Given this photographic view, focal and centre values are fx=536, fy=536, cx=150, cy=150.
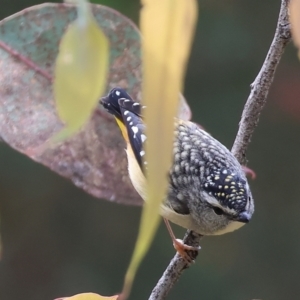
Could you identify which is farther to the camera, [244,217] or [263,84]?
[244,217]

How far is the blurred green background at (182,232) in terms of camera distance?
1180 mm

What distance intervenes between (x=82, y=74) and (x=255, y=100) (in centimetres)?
37

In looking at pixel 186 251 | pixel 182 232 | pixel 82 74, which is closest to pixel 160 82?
pixel 82 74

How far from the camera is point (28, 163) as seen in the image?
115cm

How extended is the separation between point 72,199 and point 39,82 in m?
0.86

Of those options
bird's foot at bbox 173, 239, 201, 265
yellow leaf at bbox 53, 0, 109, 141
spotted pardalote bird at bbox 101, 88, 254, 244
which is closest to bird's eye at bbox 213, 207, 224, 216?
spotted pardalote bird at bbox 101, 88, 254, 244

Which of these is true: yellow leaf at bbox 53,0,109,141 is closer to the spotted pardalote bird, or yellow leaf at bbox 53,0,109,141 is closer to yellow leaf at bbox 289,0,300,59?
yellow leaf at bbox 289,0,300,59

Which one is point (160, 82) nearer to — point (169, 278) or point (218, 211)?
point (169, 278)

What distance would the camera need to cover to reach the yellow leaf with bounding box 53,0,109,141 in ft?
0.50

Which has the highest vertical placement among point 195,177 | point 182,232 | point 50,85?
point 50,85

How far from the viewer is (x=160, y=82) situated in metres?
0.16

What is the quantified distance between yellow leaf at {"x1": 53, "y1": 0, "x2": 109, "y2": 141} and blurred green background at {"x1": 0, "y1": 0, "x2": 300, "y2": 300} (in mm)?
1008

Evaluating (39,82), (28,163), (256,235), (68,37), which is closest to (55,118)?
(39,82)

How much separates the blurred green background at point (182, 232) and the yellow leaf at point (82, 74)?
1008mm
